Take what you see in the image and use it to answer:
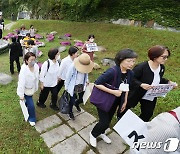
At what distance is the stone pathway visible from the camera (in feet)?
12.1

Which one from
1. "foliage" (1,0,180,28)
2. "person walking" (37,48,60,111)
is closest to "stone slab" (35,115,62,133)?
"person walking" (37,48,60,111)

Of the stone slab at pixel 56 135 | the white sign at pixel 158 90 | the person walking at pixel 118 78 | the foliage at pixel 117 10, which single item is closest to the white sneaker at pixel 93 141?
the person walking at pixel 118 78

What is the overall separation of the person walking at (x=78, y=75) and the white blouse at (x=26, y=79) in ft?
2.15

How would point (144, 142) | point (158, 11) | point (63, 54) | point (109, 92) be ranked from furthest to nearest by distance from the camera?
1. point (158, 11)
2. point (63, 54)
3. point (109, 92)
4. point (144, 142)

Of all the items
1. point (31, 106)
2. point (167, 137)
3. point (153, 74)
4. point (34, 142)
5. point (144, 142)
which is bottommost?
point (34, 142)

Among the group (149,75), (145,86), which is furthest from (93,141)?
(149,75)

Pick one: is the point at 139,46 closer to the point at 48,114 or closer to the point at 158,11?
the point at 158,11

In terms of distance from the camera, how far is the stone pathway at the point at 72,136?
3.68 metres

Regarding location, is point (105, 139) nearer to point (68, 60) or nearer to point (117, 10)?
point (68, 60)

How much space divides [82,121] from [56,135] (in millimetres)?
717

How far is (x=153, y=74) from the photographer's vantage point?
3.37m

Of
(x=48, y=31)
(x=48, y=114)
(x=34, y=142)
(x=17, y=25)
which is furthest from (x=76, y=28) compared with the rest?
(x=34, y=142)

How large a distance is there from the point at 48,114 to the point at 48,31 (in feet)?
33.6

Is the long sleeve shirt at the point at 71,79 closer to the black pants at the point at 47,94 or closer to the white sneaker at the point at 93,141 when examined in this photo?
the black pants at the point at 47,94
